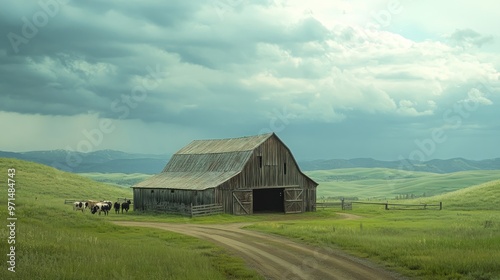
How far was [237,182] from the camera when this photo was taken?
2435 inches

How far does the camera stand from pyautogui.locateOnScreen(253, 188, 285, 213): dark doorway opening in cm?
7038

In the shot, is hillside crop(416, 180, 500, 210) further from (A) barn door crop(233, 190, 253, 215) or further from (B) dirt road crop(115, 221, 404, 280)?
Answer: (B) dirt road crop(115, 221, 404, 280)

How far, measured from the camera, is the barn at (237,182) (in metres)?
61.0

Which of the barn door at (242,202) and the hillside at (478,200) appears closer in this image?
the barn door at (242,202)

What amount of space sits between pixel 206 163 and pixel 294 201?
41.9ft

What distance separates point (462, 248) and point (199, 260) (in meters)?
12.8

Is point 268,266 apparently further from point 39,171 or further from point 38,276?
point 39,171

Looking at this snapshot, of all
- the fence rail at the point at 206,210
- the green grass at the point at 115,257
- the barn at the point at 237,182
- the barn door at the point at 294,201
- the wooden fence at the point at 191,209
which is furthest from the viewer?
the barn door at the point at 294,201

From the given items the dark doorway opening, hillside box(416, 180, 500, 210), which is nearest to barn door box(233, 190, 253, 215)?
the dark doorway opening

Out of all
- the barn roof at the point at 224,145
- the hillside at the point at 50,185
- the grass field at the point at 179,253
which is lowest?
the grass field at the point at 179,253

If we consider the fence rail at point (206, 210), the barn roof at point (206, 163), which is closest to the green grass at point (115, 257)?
the fence rail at point (206, 210)

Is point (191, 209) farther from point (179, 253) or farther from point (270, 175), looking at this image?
point (179, 253)

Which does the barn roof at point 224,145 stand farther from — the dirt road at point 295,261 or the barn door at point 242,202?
the dirt road at point 295,261

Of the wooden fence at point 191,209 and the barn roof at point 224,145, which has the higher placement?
the barn roof at point 224,145
